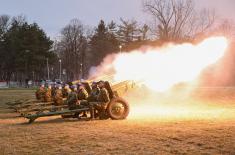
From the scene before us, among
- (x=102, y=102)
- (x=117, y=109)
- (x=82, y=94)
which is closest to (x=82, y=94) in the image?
(x=82, y=94)

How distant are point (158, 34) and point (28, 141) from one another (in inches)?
2648

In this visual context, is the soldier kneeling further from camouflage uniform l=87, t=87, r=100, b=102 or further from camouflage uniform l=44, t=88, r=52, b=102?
camouflage uniform l=44, t=88, r=52, b=102

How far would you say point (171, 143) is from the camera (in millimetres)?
13797

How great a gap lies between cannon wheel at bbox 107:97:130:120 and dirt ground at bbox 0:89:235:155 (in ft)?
6.30

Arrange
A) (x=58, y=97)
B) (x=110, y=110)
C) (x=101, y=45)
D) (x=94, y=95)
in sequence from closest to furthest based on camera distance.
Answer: (x=110, y=110), (x=94, y=95), (x=58, y=97), (x=101, y=45)

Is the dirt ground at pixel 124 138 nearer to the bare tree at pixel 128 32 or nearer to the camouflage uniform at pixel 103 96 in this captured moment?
the camouflage uniform at pixel 103 96

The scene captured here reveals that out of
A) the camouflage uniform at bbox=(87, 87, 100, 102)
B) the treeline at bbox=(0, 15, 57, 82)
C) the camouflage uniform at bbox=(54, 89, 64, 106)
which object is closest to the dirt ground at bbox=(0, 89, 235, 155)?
the camouflage uniform at bbox=(87, 87, 100, 102)

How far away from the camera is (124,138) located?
1514 cm

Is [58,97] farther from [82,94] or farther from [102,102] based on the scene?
[102,102]

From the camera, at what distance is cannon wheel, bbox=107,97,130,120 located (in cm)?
2228

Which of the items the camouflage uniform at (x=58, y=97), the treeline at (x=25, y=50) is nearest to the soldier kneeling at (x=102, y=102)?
the camouflage uniform at (x=58, y=97)

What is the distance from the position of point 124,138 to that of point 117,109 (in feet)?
24.1

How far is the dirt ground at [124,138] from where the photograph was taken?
1310 cm

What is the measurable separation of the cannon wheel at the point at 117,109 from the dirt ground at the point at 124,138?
6.30ft
